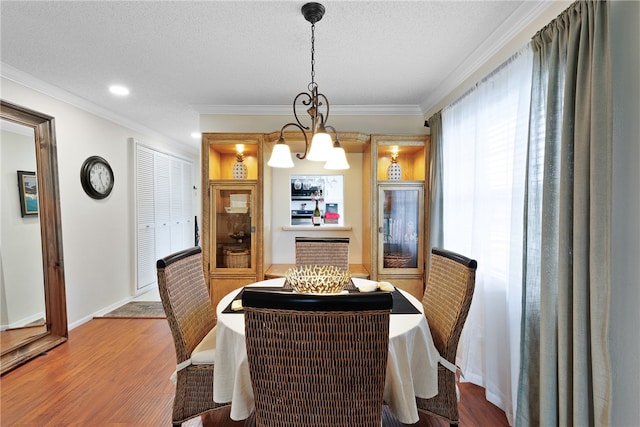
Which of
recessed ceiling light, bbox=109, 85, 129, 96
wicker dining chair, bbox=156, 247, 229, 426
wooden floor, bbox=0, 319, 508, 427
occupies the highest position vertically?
recessed ceiling light, bbox=109, 85, 129, 96


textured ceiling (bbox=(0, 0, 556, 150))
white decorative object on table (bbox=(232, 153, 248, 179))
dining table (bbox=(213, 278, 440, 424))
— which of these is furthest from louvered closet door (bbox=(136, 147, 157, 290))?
dining table (bbox=(213, 278, 440, 424))

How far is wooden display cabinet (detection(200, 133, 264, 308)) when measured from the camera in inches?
129

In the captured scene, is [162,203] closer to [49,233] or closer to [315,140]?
[49,233]

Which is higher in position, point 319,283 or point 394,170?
point 394,170

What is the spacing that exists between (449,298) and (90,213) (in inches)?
150

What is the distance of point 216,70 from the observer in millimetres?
2500

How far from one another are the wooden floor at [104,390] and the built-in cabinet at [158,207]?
5.55 feet

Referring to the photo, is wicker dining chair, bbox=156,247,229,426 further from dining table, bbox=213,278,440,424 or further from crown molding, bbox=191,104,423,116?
crown molding, bbox=191,104,423,116

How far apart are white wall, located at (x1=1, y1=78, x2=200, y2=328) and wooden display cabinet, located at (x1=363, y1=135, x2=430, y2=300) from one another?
10.4 feet

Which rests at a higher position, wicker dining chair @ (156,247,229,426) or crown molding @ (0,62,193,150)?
crown molding @ (0,62,193,150)

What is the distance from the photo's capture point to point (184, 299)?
171 centimetres

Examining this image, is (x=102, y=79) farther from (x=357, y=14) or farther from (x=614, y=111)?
(x=614, y=111)

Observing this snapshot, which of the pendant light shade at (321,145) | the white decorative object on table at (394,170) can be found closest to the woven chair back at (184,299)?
the pendant light shade at (321,145)

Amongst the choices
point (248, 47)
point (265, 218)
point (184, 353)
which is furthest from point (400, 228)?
point (184, 353)
